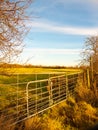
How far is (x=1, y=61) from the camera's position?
7.79 meters

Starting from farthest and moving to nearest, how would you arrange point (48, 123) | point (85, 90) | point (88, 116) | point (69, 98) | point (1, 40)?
point (85, 90)
point (69, 98)
point (88, 116)
point (48, 123)
point (1, 40)

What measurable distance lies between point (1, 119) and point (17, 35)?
2.12 metres

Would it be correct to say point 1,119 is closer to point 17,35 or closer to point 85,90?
point 17,35

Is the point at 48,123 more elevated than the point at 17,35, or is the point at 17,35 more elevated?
the point at 17,35

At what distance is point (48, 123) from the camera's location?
31.0ft

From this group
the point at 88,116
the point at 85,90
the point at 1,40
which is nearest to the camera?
the point at 1,40

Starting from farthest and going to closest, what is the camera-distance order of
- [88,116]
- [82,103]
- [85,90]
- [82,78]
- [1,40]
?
[82,78], [85,90], [82,103], [88,116], [1,40]

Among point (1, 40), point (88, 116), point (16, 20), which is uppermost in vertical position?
point (16, 20)

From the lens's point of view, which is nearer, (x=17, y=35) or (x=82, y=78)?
(x=17, y=35)

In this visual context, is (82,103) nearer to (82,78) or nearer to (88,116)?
(88,116)

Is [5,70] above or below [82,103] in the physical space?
above

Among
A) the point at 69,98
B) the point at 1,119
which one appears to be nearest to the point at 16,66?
the point at 1,119

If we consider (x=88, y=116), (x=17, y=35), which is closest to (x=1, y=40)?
(x=17, y=35)

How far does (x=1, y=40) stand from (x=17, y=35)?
49cm
